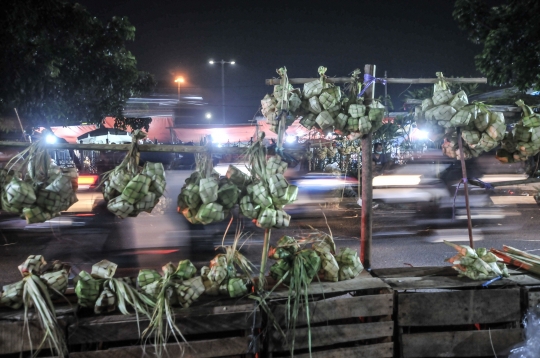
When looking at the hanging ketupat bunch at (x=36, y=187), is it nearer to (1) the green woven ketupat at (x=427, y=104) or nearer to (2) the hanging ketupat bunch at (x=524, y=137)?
(1) the green woven ketupat at (x=427, y=104)

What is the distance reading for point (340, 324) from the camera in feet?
9.82

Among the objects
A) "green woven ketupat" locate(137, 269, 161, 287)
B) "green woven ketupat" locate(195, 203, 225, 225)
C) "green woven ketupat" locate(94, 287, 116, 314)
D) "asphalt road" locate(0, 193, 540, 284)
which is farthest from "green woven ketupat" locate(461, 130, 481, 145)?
"asphalt road" locate(0, 193, 540, 284)

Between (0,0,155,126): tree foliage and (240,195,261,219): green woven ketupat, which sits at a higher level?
(0,0,155,126): tree foliage

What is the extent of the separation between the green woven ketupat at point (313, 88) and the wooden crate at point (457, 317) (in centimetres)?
151

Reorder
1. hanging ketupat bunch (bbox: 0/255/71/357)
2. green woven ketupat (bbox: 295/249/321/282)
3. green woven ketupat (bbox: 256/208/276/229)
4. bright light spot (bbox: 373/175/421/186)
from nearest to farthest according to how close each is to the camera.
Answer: hanging ketupat bunch (bbox: 0/255/71/357), green woven ketupat (bbox: 256/208/276/229), green woven ketupat (bbox: 295/249/321/282), bright light spot (bbox: 373/175/421/186)

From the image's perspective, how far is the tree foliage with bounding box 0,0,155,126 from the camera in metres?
8.95

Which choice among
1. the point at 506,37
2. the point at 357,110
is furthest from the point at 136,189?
the point at 506,37

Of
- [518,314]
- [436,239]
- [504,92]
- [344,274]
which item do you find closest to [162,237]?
[436,239]

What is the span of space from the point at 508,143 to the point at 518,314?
144 cm

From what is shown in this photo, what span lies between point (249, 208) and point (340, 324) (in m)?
1.06

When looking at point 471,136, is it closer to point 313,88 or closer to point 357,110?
point 357,110

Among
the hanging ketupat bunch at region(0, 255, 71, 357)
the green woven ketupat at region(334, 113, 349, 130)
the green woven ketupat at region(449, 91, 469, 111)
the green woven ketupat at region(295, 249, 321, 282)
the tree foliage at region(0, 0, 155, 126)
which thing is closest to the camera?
the hanging ketupat bunch at region(0, 255, 71, 357)

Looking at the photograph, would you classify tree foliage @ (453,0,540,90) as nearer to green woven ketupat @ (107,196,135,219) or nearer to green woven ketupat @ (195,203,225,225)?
green woven ketupat @ (195,203,225,225)

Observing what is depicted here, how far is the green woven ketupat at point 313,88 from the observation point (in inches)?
124
